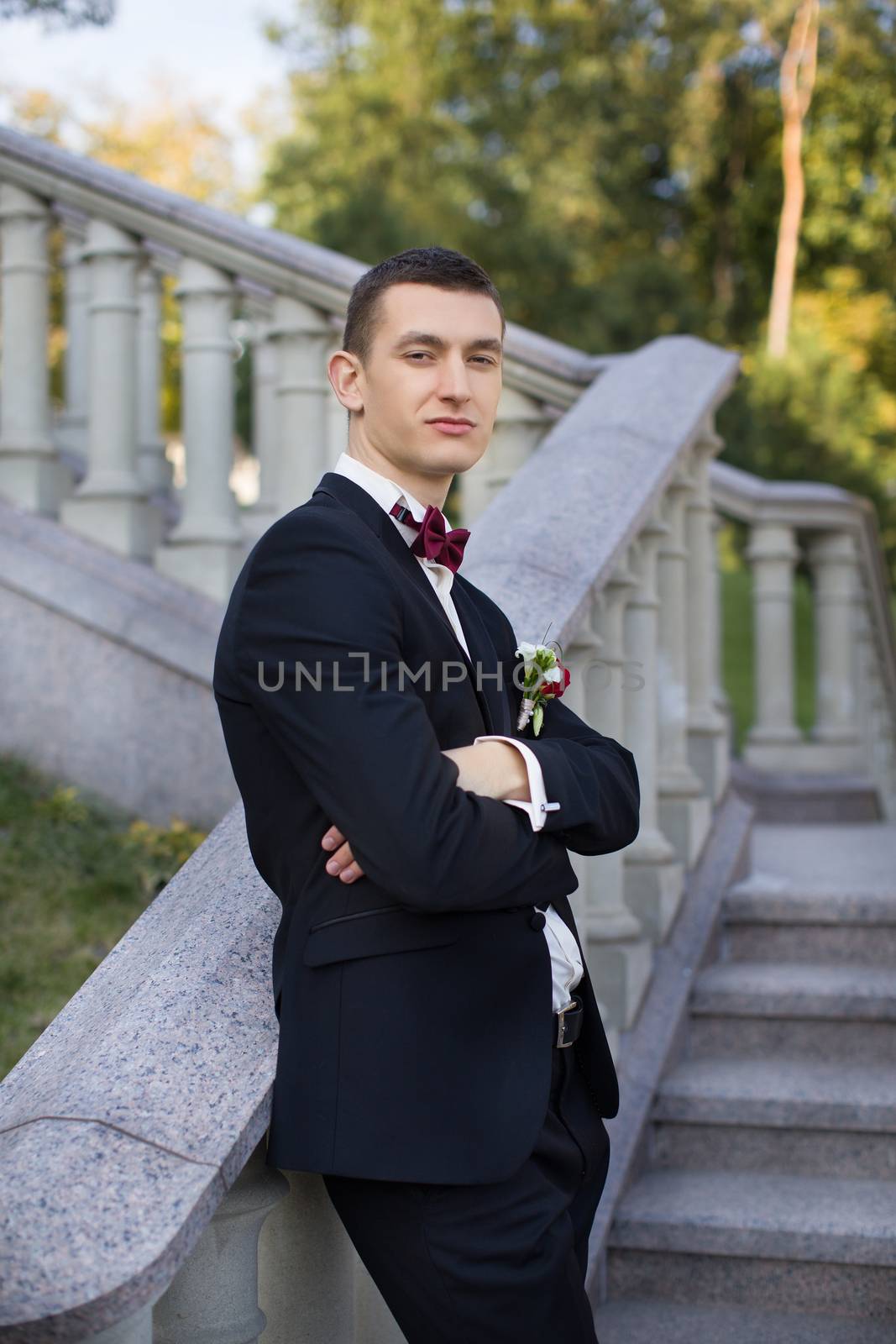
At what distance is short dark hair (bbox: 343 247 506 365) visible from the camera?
204cm

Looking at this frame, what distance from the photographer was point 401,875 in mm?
1762

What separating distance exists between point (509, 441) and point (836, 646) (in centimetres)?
247

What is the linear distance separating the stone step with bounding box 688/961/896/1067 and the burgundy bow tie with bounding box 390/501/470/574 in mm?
2228

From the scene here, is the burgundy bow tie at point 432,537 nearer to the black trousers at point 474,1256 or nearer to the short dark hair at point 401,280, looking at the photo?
the short dark hair at point 401,280

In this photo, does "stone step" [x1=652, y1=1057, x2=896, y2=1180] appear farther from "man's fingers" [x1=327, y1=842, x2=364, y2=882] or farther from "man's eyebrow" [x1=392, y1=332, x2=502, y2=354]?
"man's eyebrow" [x1=392, y1=332, x2=502, y2=354]

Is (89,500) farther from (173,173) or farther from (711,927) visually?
(173,173)

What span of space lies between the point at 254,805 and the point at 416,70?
31219mm

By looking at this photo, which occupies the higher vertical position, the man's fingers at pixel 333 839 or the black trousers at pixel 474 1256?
the man's fingers at pixel 333 839

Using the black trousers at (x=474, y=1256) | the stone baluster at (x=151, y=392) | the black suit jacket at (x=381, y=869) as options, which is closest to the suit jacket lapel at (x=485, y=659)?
the black suit jacket at (x=381, y=869)

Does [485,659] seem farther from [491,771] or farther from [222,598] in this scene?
[222,598]

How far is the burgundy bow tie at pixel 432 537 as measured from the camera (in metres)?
2.06

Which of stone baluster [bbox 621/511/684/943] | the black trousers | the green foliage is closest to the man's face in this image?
the black trousers

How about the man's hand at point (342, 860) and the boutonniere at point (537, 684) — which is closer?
the man's hand at point (342, 860)

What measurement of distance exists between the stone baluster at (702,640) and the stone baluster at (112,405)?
1987mm
